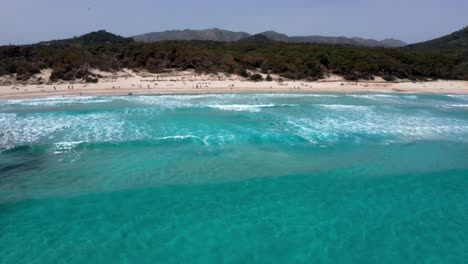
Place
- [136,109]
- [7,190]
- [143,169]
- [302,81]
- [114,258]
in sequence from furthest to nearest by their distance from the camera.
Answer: [302,81]
[136,109]
[143,169]
[7,190]
[114,258]

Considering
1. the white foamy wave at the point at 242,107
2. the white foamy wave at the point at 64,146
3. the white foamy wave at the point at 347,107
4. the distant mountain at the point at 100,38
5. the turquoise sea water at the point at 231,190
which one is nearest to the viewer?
the turquoise sea water at the point at 231,190

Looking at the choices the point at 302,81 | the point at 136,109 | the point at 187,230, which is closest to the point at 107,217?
the point at 187,230

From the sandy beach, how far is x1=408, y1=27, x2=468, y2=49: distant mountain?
174ft

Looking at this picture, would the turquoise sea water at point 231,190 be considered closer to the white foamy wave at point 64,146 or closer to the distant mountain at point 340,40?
the white foamy wave at point 64,146

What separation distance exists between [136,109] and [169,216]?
13.6m

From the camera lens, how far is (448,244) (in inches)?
269

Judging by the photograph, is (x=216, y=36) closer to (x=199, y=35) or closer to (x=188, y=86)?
(x=199, y=35)

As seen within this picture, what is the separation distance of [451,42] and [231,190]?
93.9m

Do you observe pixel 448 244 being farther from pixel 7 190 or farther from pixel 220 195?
pixel 7 190

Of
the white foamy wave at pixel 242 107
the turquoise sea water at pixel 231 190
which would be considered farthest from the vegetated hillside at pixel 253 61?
the turquoise sea water at pixel 231 190

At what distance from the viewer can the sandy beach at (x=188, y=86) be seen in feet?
87.7

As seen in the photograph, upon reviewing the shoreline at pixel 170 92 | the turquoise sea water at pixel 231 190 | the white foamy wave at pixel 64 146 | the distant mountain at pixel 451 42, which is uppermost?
the distant mountain at pixel 451 42

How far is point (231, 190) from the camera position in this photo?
9.08 metres

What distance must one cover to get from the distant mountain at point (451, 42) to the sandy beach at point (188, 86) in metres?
53.0
